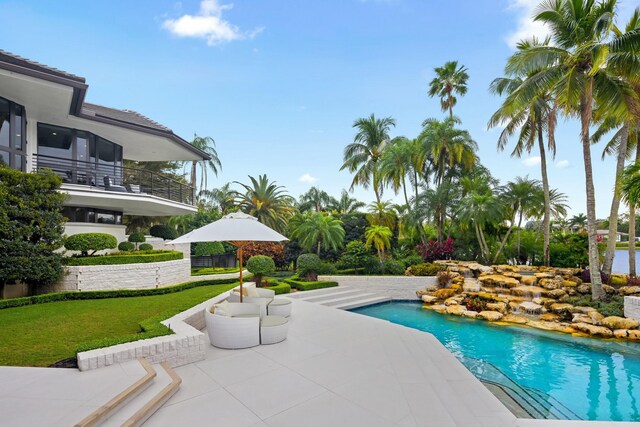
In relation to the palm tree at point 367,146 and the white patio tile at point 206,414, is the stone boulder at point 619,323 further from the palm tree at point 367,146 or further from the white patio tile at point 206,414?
the palm tree at point 367,146

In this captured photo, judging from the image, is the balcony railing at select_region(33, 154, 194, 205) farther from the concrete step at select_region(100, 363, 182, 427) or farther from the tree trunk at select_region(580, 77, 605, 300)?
the tree trunk at select_region(580, 77, 605, 300)

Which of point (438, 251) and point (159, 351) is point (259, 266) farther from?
point (438, 251)

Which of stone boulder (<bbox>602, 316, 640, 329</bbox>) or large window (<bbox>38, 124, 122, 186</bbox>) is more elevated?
large window (<bbox>38, 124, 122, 186</bbox>)

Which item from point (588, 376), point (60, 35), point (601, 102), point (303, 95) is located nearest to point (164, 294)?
point (60, 35)

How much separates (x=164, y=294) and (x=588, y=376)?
13.2 m

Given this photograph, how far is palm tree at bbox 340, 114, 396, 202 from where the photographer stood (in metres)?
25.6

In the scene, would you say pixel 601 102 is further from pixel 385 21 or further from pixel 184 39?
pixel 184 39

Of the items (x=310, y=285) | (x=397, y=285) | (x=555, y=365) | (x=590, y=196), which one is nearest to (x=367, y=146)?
(x=397, y=285)

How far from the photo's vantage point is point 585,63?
11.5 m

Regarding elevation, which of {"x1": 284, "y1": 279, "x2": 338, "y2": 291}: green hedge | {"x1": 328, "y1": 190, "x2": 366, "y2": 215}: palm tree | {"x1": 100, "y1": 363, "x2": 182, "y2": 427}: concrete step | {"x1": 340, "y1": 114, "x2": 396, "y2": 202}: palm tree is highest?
{"x1": 340, "y1": 114, "x2": 396, "y2": 202}: palm tree

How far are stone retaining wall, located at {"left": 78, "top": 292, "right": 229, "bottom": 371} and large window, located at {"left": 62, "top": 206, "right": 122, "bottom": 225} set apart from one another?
33.5ft

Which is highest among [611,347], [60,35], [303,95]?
[303,95]

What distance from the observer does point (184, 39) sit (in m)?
14.2

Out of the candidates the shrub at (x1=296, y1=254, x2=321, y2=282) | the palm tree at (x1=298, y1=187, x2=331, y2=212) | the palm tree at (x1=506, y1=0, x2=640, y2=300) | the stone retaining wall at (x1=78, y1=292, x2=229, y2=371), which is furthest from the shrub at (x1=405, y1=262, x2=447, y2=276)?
the palm tree at (x1=298, y1=187, x2=331, y2=212)
